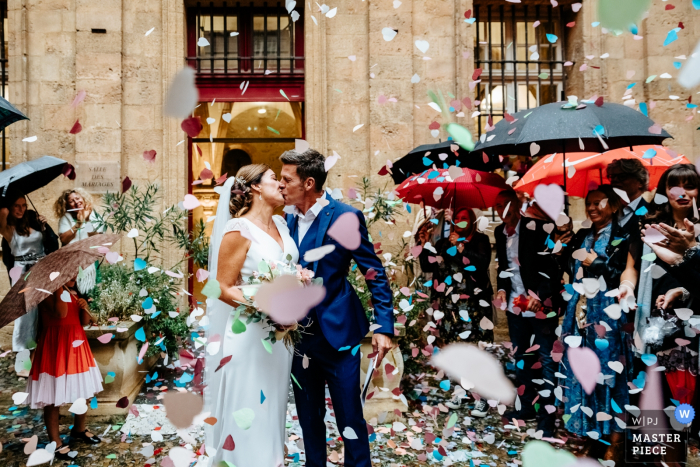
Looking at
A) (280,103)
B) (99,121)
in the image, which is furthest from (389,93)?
(99,121)

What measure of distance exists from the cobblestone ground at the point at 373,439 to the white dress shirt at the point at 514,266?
1.05 metres

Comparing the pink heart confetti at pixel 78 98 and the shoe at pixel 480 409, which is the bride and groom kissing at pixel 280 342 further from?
the pink heart confetti at pixel 78 98

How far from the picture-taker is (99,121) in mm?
6684

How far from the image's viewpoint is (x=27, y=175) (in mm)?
3814

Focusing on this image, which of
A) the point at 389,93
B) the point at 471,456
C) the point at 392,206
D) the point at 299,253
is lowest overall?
the point at 471,456

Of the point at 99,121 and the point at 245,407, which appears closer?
the point at 245,407

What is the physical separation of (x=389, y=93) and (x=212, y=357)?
483 cm

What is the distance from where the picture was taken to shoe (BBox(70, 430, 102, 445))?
148 inches

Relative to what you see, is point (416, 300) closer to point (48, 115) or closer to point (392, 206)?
point (392, 206)

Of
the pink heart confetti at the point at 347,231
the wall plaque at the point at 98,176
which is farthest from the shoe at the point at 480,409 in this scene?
the wall plaque at the point at 98,176

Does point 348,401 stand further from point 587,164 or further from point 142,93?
point 142,93

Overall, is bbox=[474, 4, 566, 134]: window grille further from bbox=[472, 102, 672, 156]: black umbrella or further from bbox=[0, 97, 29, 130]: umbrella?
bbox=[0, 97, 29, 130]: umbrella

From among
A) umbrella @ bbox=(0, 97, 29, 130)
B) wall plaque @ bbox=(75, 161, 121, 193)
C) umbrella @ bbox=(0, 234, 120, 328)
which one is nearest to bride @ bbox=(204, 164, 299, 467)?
umbrella @ bbox=(0, 234, 120, 328)

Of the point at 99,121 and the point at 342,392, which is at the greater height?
the point at 99,121
